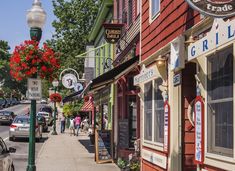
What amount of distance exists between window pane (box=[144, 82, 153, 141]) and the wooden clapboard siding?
830 millimetres

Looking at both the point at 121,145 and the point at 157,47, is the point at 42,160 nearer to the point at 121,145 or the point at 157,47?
the point at 121,145

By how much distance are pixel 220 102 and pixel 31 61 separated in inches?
211

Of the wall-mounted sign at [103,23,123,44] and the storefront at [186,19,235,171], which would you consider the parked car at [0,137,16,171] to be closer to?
the storefront at [186,19,235,171]

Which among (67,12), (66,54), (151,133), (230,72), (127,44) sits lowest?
(151,133)

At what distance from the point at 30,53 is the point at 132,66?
340 cm

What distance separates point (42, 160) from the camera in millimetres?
19250

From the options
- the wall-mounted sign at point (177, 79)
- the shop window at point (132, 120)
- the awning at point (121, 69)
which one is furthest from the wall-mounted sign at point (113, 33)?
the wall-mounted sign at point (177, 79)

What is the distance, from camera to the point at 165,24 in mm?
10359

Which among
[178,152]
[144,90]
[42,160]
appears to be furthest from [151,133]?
[42,160]

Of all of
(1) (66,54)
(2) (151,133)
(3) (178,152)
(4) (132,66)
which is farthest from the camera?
(1) (66,54)

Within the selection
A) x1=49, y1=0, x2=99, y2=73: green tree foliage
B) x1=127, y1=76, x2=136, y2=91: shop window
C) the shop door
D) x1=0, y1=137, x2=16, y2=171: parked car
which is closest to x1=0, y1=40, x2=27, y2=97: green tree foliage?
x1=49, y1=0, x2=99, y2=73: green tree foliage

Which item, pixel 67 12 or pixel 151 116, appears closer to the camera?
pixel 151 116

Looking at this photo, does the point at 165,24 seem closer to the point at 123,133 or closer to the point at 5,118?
the point at 123,133

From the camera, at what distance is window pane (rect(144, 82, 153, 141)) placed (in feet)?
38.3
